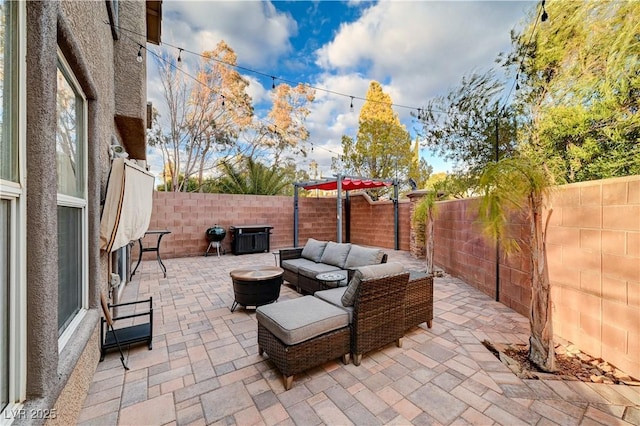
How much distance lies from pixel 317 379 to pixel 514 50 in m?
9.00

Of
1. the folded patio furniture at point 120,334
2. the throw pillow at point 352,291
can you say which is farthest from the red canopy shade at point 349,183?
the folded patio furniture at point 120,334

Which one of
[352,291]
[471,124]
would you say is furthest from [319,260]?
[471,124]

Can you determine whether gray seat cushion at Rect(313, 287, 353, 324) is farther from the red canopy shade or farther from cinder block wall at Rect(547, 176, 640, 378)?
the red canopy shade

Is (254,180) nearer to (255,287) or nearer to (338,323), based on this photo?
(255,287)

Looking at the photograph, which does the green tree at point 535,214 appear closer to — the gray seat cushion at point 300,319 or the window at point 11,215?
the gray seat cushion at point 300,319

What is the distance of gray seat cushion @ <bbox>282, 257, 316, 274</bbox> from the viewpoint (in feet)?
15.5

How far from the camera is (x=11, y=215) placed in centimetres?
116

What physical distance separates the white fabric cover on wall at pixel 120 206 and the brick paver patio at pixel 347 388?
1.20m

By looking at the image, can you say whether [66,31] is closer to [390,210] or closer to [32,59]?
[32,59]

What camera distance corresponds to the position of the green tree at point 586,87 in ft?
14.2

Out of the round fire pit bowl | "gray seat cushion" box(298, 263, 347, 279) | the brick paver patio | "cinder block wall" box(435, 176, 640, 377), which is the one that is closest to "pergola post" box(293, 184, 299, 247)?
"gray seat cushion" box(298, 263, 347, 279)

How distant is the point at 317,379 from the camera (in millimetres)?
2250

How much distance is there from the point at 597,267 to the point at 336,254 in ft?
10.7

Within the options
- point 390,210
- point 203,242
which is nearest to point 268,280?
point 203,242
